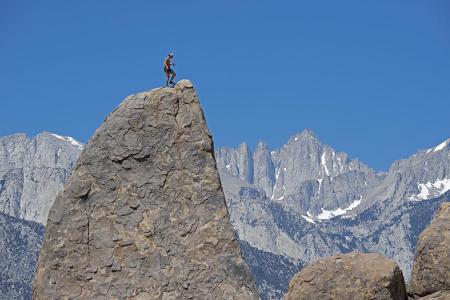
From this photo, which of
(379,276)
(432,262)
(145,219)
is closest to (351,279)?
(379,276)

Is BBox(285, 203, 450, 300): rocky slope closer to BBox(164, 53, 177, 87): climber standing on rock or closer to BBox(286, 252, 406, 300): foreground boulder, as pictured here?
BBox(286, 252, 406, 300): foreground boulder

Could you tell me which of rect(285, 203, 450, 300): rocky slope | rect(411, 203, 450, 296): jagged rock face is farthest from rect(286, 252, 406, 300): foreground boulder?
rect(411, 203, 450, 296): jagged rock face

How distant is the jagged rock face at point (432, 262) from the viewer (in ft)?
80.8

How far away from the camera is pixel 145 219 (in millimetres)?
16953

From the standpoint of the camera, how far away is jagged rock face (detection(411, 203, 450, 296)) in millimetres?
24614

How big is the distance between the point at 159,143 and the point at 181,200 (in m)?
1.09

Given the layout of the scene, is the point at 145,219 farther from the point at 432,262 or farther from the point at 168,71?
the point at 432,262

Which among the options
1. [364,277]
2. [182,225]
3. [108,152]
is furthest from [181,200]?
[364,277]

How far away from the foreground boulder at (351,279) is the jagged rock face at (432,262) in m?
1.81

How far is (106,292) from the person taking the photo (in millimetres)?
16688

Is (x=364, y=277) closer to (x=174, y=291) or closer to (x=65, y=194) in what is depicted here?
(x=174, y=291)

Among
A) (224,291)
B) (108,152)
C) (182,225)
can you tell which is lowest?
(224,291)

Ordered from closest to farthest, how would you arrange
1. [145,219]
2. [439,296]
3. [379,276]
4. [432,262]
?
[145,219] → [379,276] → [439,296] → [432,262]

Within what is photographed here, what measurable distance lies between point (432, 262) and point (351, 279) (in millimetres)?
3492
